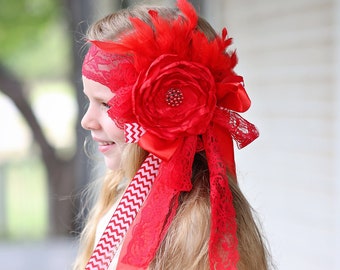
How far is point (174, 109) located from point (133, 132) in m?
0.12

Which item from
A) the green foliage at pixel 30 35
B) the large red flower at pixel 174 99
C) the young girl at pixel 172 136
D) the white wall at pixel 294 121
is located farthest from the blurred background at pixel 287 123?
the green foliage at pixel 30 35

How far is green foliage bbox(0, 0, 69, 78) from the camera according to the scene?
9.07 m

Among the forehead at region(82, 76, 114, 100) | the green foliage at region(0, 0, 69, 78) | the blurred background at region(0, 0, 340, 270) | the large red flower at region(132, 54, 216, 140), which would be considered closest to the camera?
the large red flower at region(132, 54, 216, 140)

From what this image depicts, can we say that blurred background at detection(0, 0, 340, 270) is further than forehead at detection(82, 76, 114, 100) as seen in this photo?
Yes

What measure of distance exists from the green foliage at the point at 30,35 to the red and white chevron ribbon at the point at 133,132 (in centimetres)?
708

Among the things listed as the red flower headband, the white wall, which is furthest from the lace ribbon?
the white wall

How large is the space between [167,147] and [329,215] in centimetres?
242

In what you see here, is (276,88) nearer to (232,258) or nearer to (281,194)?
(281,194)

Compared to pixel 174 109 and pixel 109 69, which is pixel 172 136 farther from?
pixel 109 69

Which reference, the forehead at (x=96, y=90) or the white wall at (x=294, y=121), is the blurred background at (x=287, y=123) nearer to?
the white wall at (x=294, y=121)

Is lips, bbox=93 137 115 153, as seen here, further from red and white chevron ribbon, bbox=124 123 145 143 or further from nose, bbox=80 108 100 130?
red and white chevron ribbon, bbox=124 123 145 143

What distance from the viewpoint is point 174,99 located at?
216 cm

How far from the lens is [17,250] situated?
26.5 ft

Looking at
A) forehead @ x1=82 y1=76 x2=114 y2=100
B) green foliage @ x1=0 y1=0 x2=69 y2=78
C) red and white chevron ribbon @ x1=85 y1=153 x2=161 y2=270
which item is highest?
green foliage @ x1=0 y1=0 x2=69 y2=78
